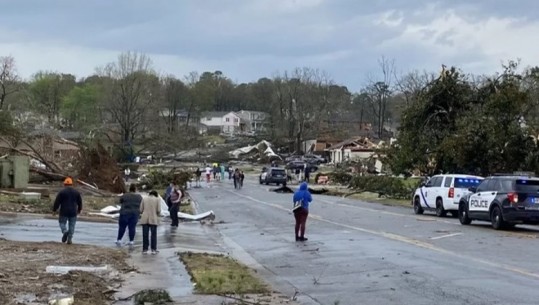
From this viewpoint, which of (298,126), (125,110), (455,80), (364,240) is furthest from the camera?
(298,126)

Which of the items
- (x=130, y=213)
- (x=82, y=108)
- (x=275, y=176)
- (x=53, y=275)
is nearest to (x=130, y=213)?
(x=130, y=213)

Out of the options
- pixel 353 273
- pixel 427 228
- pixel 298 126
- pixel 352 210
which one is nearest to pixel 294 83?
pixel 298 126

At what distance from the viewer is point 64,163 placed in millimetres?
53094

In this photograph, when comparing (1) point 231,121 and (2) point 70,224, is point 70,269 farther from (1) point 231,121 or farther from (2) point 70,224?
(1) point 231,121

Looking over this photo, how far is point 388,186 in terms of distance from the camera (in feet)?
182

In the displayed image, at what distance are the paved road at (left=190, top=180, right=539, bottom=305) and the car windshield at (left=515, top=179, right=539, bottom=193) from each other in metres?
1.32

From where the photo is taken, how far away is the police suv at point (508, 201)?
26578 mm

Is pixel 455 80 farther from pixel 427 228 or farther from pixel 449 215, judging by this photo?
pixel 427 228

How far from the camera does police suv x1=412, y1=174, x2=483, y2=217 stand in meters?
34.4

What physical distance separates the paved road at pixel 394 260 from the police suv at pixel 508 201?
0.54 metres

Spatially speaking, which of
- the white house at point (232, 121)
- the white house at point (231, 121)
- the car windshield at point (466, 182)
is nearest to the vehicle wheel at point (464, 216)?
the car windshield at point (466, 182)

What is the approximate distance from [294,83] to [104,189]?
353 ft

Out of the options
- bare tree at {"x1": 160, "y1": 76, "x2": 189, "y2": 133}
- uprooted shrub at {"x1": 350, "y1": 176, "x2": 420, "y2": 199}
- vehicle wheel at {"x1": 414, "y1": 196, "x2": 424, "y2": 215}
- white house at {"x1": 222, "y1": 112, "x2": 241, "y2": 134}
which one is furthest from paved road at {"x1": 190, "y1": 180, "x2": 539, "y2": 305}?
white house at {"x1": 222, "y1": 112, "x2": 241, "y2": 134}

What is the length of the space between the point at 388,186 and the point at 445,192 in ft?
67.2
